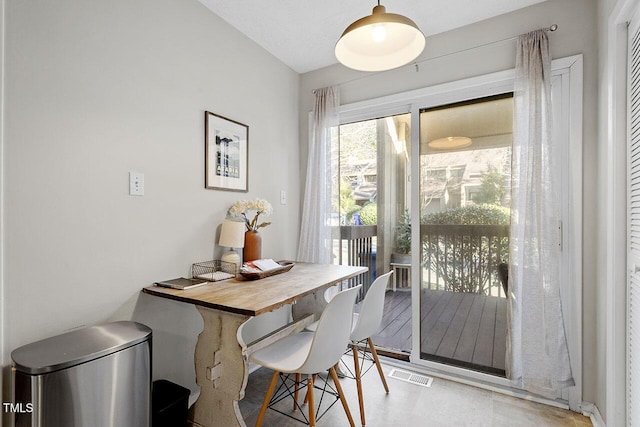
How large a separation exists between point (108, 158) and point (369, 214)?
1951 mm

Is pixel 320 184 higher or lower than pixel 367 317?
higher

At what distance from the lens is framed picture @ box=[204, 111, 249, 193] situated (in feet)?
6.69

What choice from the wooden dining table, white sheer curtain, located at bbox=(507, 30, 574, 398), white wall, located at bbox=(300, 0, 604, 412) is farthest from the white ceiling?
the wooden dining table

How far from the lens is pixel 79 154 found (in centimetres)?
140

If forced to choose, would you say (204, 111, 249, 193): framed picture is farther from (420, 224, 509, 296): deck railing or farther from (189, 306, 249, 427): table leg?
(420, 224, 509, 296): deck railing

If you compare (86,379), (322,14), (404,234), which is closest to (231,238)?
(86,379)

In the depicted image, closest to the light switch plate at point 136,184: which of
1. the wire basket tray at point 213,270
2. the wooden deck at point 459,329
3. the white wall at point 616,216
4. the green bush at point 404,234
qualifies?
the wire basket tray at point 213,270

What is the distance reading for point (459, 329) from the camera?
2.38 meters

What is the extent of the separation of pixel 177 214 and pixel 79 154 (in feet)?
1.90

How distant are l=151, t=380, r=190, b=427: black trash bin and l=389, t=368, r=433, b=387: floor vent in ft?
4.80

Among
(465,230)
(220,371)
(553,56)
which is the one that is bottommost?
(220,371)

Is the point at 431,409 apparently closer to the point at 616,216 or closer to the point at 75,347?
the point at 616,216

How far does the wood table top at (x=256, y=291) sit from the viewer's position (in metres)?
1.35

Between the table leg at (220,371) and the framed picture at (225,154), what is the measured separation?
942 mm
